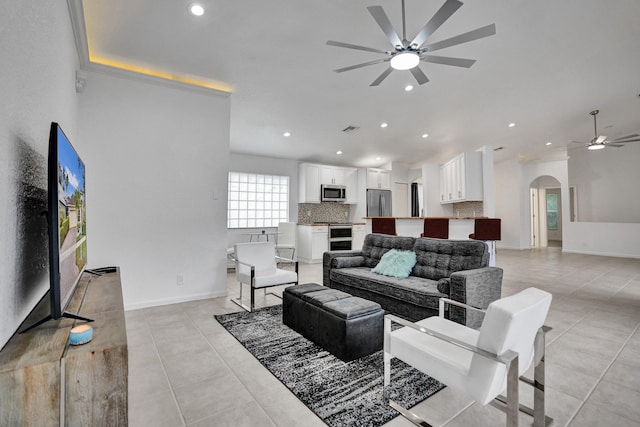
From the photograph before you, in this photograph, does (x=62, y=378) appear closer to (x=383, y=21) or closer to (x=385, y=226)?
(x=383, y=21)

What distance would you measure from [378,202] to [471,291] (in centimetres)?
569

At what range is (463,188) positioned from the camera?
621 centimetres

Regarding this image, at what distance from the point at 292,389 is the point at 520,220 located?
978 cm

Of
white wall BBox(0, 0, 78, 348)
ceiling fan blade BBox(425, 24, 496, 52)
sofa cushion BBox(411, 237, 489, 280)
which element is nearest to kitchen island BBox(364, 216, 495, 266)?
sofa cushion BBox(411, 237, 489, 280)

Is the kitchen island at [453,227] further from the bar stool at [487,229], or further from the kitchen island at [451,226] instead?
the bar stool at [487,229]

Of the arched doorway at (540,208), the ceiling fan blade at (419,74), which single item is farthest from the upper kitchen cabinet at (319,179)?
the arched doorway at (540,208)

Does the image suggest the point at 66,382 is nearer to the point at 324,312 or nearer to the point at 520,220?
the point at 324,312

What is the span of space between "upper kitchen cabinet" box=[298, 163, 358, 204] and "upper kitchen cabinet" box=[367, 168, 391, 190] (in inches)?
18.6

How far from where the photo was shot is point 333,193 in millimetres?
7707

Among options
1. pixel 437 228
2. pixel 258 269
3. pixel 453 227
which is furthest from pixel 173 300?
pixel 453 227

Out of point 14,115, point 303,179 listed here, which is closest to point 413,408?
point 14,115

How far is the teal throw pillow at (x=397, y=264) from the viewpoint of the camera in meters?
3.45

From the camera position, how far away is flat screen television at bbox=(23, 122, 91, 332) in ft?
3.80

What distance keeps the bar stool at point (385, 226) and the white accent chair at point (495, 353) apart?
3489mm
